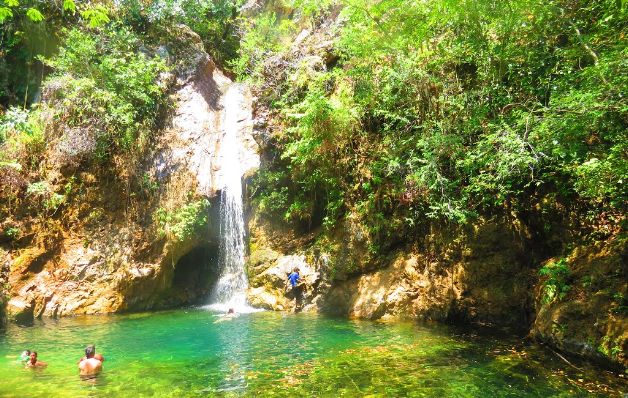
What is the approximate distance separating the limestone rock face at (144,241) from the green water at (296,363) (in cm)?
226

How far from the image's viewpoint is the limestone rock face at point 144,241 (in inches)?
512

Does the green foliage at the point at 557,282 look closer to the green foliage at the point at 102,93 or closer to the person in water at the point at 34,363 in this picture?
the person in water at the point at 34,363

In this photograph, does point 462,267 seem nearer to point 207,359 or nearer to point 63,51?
point 207,359

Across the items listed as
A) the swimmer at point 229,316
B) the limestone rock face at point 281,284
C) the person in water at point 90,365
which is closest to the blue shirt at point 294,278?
the limestone rock face at point 281,284

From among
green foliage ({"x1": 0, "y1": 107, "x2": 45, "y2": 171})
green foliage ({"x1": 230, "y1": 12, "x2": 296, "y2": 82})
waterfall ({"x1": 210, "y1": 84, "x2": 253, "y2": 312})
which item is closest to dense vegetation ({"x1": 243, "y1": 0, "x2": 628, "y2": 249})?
waterfall ({"x1": 210, "y1": 84, "x2": 253, "y2": 312})

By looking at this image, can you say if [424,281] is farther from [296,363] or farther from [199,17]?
[199,17]

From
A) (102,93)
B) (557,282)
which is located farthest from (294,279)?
(102,93)

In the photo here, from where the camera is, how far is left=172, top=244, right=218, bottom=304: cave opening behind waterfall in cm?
1557

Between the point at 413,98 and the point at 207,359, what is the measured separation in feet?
28.8

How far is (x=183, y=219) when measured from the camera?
1390cm

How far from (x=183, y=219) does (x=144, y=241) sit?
166 cm

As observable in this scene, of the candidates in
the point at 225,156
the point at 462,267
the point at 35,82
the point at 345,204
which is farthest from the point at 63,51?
Result: the point at 462,267

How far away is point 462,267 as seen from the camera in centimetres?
1006

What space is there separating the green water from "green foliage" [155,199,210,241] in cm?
381
